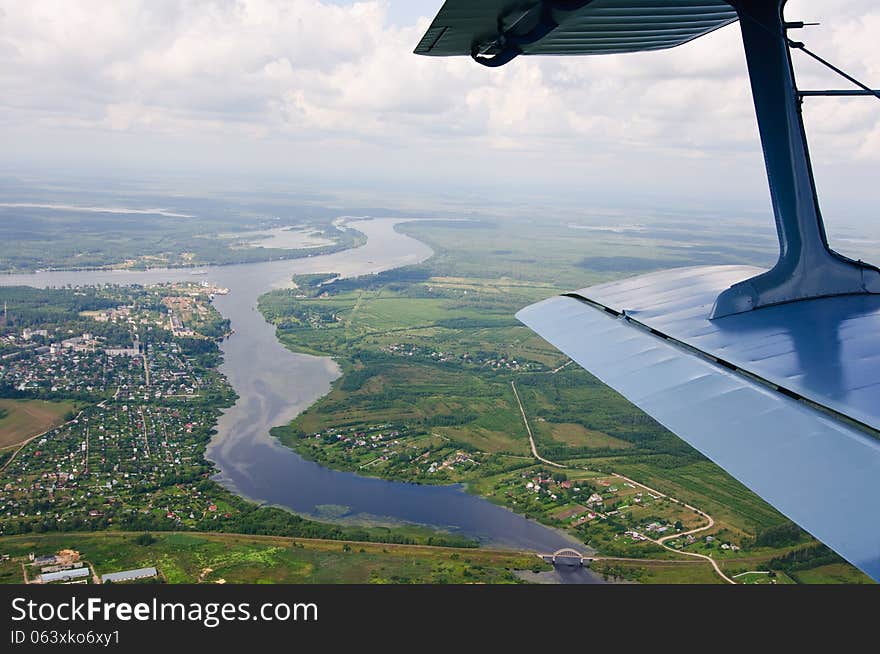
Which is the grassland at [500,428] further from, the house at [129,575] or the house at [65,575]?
the house at [65,575]

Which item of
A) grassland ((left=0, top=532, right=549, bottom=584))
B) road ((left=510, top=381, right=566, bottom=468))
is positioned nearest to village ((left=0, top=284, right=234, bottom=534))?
grassland ((left=0, top=532, right=549, bottom=584))

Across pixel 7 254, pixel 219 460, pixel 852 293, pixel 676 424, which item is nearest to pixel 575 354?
pixel 676 424

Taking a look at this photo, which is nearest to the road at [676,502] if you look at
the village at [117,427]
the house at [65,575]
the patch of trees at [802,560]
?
the patch of trees at [802,560]

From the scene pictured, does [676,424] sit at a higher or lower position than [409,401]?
higher

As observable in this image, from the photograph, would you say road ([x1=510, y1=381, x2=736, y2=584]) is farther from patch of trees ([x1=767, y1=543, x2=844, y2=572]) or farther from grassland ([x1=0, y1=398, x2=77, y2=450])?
grassland ([x1=0, y1=398, x2=77, y2=450])

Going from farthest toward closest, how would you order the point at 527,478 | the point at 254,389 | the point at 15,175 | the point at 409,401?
1. the point at 15,175
2. the point at 254,389
3. the point at 409,401
4. the point at 527,478

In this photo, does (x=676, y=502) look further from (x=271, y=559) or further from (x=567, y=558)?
(x=271, y=559)

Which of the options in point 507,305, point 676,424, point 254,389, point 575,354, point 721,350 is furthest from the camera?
point 507,305
